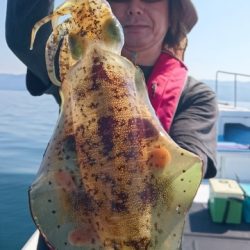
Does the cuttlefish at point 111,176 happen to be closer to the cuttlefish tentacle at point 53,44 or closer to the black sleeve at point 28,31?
the cuttlefish tentacle at point 53,44

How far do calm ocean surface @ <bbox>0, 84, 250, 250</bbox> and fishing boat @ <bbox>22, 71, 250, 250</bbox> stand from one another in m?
3.71

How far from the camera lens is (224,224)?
6.49m

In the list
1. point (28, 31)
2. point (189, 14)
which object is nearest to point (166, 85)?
point (189, 14)

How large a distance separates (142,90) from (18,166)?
54.3 feet

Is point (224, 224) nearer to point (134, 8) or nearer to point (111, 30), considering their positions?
point (134, 8)

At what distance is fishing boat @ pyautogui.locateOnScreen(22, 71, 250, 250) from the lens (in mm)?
5668

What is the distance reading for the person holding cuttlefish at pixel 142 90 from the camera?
137cm

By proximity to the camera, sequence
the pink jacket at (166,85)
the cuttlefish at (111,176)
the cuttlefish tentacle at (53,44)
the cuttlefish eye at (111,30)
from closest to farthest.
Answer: the cuttlefish at (111,176) → the cuttlefish eye at (111,30) → the cuttlefish tentacle at (53,44) → the pink jacket at (166,85)

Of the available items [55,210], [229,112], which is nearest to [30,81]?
[55,210]

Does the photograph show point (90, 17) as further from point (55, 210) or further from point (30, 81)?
point (30, 81)

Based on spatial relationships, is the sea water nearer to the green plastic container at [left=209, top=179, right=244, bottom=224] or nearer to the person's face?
the green plastic container at [left=209, top=179, right=244, bottom=224]

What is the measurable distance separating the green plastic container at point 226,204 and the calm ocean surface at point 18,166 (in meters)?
4.02

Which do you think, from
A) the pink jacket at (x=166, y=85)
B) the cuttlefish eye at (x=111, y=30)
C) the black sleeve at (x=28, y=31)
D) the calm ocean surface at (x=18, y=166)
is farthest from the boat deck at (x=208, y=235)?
the cuttlefish eye at (x=111, y=30)

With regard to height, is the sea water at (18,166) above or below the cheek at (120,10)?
below
